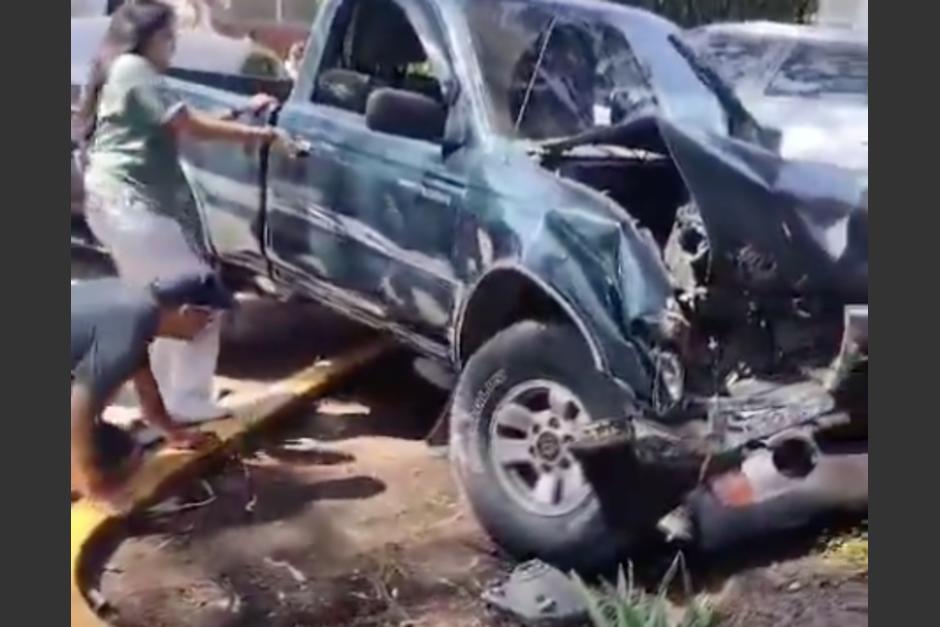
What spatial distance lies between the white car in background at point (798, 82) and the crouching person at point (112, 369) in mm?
1056

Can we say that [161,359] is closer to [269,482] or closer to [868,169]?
[269,482]

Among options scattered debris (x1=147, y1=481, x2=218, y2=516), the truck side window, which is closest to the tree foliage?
the truck side window

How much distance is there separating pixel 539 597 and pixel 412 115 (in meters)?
0.90

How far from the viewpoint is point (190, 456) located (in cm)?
326

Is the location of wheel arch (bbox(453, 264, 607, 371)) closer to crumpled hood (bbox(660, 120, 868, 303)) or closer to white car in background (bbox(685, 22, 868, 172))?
crumpled hood (bbox(660, 120, 868, 303))

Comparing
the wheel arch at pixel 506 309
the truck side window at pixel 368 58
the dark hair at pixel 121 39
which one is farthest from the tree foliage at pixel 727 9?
the dark hair at pixel 121 39

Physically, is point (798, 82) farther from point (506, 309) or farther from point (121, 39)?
point (121, 39)

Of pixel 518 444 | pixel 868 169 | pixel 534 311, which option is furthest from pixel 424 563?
pixel 868 169

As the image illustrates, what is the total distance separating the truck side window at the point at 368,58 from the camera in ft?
10.5

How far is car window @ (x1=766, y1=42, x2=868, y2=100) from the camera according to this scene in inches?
128

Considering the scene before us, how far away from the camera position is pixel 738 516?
10.7ft

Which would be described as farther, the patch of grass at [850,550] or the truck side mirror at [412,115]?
Answer: the patch of grass at [850,550]

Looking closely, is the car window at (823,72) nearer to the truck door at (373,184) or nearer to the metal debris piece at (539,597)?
the truck door at (373,184)

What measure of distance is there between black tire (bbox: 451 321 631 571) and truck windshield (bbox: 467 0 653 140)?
1.23ft
